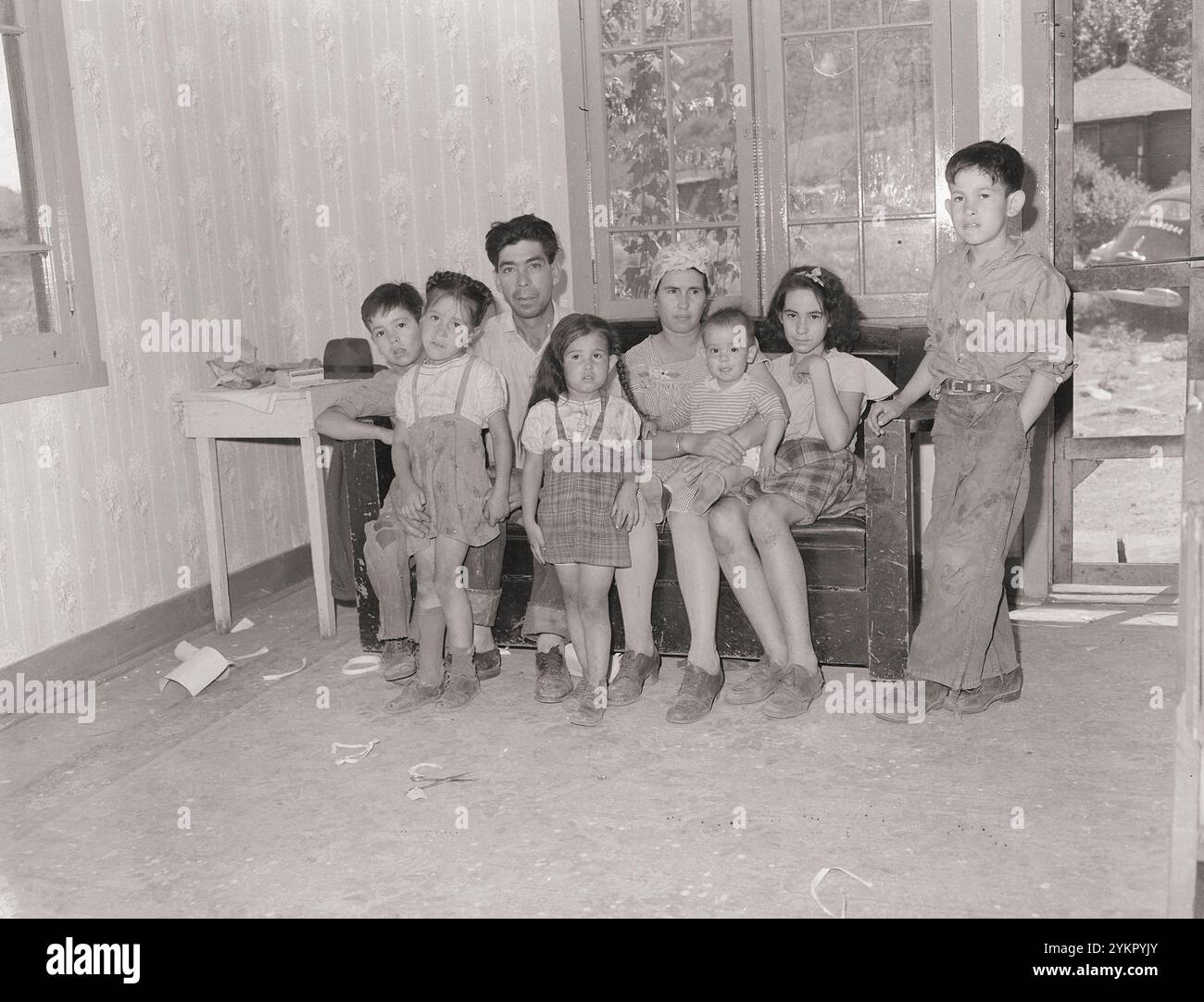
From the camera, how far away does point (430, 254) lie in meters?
4.34

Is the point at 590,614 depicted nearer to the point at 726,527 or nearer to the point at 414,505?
the point at 726,527

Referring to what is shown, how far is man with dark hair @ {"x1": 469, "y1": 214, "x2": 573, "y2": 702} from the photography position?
3303mm

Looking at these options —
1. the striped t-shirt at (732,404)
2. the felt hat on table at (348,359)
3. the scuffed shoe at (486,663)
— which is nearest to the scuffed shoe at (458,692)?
the scuffed shoe at (486,663)

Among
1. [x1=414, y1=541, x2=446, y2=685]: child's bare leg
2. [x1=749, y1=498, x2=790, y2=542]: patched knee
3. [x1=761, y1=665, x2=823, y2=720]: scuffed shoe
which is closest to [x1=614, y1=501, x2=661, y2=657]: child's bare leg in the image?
[x1=749, y1=498, x2=790, y2=542]: patched knee

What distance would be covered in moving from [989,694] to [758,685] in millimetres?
545

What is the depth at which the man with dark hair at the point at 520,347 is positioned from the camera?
3.30m

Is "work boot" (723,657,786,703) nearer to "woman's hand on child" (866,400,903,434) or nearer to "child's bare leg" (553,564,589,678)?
"child's bare leg" (553,564,589,678)

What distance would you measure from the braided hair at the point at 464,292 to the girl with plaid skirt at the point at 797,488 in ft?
2.48

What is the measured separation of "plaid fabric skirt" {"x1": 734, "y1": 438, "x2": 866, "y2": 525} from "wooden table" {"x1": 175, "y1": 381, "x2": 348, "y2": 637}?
4.46 feet

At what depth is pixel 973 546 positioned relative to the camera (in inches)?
117

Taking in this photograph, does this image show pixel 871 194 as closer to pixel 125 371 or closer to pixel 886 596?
pixel 886 596

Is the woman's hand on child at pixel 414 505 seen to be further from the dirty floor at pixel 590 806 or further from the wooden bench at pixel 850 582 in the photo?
the dirty floor at pixel 590 806

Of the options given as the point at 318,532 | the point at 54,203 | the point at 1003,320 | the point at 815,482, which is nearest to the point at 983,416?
the point at 1003,320
